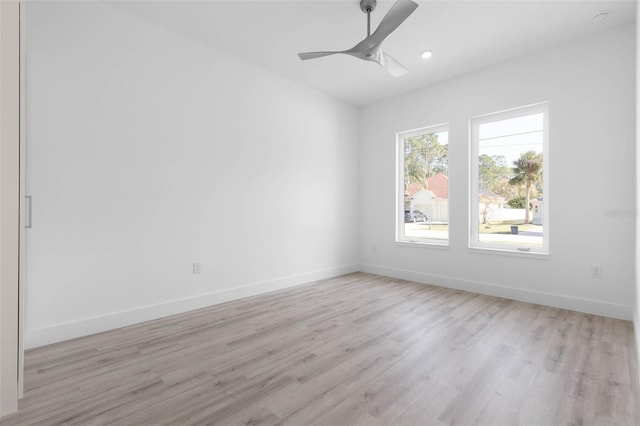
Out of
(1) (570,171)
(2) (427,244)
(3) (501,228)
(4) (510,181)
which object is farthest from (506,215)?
(2) (427,244)

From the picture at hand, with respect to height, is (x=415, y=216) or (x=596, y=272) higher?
(x=415, y=216)

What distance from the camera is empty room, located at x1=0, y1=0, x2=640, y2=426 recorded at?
175cm

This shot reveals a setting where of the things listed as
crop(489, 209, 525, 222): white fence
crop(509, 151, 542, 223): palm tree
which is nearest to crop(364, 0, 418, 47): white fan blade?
crop(509, 151, 542, 223): palm tree

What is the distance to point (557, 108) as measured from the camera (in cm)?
334

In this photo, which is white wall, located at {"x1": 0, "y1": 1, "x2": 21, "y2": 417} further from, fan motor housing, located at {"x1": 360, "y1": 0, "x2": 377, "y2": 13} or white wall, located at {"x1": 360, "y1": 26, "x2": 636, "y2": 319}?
white wall, located at {"x1": 360, "y1": 26, "x2": 636, "y2": 319}

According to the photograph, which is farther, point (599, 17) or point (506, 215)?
point (506, 215)

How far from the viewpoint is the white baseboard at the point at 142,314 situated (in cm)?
242

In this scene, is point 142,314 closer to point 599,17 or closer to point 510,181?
point 510,181

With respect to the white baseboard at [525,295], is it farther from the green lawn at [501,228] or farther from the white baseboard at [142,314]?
the white baseboard at [142,314]

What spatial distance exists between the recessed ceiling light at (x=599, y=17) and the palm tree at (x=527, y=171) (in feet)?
4.35

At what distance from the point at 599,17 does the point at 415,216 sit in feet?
9.58

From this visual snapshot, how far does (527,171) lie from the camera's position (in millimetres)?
3689

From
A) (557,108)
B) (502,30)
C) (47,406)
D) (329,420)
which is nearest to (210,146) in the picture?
(47,406)

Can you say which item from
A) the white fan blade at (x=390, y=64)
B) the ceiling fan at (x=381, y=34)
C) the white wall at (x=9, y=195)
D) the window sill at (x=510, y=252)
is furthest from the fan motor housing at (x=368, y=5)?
the window sill at (x=510, y=252)
